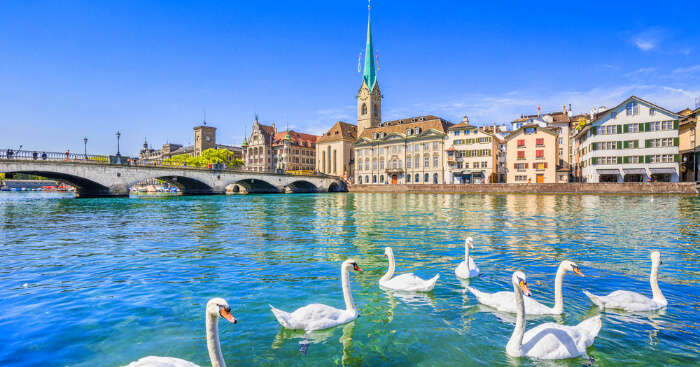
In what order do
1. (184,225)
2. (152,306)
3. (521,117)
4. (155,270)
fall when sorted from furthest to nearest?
(521,117) < (184,225) < (155,270) < (152,306)

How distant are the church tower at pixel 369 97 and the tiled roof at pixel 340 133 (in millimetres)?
3484

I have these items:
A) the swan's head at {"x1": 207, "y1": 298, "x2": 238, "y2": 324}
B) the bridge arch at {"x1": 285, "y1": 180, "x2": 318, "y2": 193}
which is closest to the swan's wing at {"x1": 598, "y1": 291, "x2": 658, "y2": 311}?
the swan's head at {"x1": 207, "y1": 298, "x2": 238, "y2": 324}

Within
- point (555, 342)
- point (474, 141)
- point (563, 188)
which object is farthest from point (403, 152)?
point (555, 342)

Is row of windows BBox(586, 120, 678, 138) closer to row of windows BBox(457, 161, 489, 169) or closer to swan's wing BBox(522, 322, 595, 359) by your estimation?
row of windows BBox(457, 161, 489, 169)

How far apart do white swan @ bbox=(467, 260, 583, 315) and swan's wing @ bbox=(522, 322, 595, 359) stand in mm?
1126

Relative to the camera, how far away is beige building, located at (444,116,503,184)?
247 ft

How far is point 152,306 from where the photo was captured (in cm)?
718

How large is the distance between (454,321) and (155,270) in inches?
313

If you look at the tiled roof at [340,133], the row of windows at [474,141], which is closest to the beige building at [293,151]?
the tiled roof at [340,133]

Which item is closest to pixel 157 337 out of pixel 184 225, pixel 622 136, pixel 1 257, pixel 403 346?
pixel 403 346

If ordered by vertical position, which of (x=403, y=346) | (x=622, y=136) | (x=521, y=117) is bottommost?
(x=403, y=346)

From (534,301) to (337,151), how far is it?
107 meters

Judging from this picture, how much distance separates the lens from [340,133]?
114m

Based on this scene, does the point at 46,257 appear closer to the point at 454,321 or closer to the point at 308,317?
the point at 308,317
